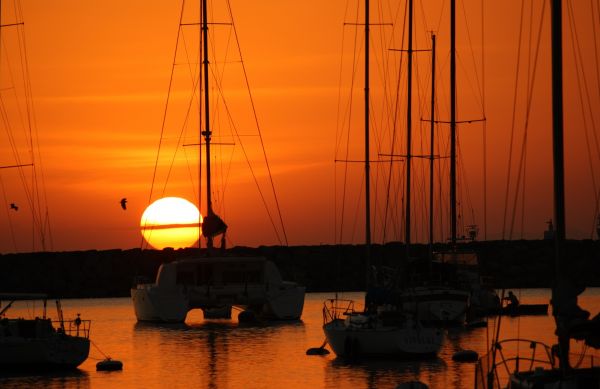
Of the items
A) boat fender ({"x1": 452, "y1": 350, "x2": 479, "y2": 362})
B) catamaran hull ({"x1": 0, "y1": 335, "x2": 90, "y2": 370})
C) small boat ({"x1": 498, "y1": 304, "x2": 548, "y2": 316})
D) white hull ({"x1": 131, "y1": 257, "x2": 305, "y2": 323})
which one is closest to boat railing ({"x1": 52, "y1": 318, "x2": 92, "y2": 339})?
catamaran hull ({"x1": 0, "y1": 335, "x2": 90, "y2": 370})

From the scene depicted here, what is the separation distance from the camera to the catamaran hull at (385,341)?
43188 mm

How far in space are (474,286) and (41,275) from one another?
71961 millimetres

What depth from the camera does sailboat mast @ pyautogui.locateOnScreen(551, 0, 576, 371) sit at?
25.3 meters

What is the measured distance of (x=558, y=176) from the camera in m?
26.7

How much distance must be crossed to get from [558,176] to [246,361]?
23935 mm

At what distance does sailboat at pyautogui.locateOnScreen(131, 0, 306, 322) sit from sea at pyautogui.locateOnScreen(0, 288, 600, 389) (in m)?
A: 1.37

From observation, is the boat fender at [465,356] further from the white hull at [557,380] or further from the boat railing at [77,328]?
the white hull at [557,380]

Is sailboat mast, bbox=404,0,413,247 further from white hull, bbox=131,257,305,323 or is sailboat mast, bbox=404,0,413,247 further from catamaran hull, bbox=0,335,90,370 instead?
catamaran hull, bbox=0,335,90,370

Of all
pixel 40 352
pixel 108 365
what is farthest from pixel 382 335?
pixel 40 352

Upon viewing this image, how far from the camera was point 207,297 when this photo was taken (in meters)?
62.6

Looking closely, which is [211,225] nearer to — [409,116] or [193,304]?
[193,304]

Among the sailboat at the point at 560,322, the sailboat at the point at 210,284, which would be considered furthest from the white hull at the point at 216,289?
the sailboat at the point at 560,322

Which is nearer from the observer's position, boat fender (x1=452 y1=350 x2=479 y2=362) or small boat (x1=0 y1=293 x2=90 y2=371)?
small boat (x1=0 y1=293 x2=90 y2=371)

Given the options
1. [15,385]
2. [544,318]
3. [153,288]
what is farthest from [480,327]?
[15,385]
